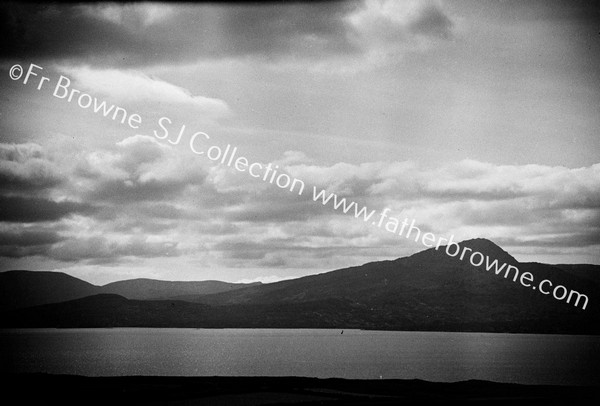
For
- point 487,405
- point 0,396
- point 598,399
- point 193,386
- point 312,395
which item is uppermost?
point 598,399

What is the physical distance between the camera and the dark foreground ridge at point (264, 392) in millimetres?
53938

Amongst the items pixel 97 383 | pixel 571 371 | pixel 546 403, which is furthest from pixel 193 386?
pixel 571 371

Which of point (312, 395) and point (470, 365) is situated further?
point (470, 365)

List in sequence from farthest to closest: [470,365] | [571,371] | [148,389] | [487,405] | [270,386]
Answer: [470,365], [571,371], [270,386], [148,389], [487,405]

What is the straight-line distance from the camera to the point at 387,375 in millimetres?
96438

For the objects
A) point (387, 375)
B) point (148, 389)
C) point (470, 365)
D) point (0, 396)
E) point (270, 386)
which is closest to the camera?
point (0, 396)

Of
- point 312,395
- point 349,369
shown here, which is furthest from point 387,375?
point 312,395

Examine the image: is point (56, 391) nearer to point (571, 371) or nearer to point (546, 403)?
point (546, 403)

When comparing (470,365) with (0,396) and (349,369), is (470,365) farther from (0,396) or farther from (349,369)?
(0,396)

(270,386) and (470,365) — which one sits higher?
(470,365)

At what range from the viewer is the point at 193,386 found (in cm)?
6675

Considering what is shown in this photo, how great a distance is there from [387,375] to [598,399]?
142 feet

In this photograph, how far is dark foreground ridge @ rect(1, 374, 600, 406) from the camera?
177ft

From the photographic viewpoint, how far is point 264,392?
62.8 metres
